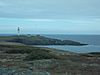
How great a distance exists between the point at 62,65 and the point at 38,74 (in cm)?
1035

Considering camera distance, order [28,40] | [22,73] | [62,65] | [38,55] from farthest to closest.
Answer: [28,40] < [38,55] < [62,65] < [22,73]

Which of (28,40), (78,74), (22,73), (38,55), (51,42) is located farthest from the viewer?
(51,42)

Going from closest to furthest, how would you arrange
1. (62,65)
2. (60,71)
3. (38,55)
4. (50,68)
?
(60,71), (50,68), (62,65), (38,55)

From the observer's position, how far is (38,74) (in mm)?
24953

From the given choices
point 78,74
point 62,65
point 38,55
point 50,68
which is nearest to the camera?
point 78,74

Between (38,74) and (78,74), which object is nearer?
(38,74)

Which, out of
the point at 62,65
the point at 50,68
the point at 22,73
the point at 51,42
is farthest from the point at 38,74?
Answer: the point at 51,42

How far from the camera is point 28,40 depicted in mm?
175625

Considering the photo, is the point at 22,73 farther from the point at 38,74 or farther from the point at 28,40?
the point at 28,40

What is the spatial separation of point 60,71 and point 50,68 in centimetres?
249

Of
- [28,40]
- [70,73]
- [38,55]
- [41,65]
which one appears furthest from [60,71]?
[28,40]

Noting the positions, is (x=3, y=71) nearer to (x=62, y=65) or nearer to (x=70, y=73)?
(x=70, y=73)

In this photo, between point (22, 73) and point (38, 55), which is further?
point (38, 55)

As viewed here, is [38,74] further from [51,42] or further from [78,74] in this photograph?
[51,42]
